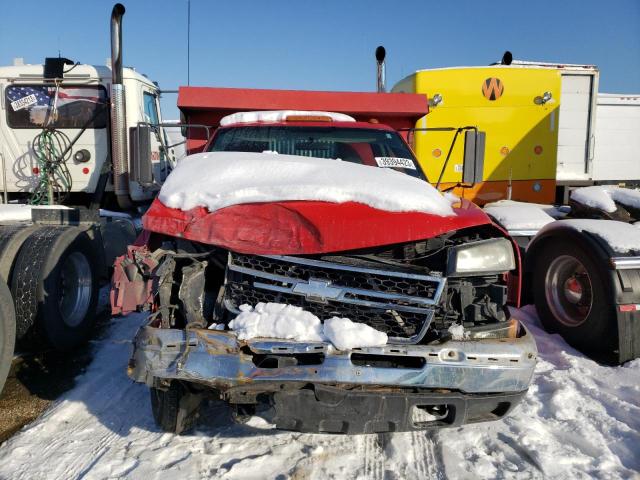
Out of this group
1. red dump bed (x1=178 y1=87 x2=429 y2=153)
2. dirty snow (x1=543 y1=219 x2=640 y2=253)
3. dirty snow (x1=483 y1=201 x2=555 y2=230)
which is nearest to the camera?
dirty snow (x1=543 y1=219 x2=640 y2=253)

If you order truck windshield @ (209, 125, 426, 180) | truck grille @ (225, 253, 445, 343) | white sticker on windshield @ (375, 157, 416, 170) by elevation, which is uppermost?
truck windshield @ (209, 125, 426, 180)

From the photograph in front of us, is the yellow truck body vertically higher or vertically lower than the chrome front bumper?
higher

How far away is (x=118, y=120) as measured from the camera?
6.40 meters

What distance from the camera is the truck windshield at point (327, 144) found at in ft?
15.1

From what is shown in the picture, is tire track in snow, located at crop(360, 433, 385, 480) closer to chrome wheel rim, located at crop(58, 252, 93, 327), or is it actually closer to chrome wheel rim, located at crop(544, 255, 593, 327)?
chrome wheel rim, located at crop(544, 255, 593, 327)

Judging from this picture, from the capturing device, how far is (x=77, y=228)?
4.90 meters

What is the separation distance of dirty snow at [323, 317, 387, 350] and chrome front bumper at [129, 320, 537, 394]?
4 cm

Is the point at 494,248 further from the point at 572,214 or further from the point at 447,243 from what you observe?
the point at 572,214

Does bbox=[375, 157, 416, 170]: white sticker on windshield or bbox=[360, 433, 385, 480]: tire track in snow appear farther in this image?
bbox=[375, 157, 416, 170]: white sticker on windshield

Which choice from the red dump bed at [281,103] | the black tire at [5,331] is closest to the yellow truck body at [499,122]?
the red dump bed at [281,103]

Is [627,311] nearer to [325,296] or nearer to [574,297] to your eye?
[574,297]

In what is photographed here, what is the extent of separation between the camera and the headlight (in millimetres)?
2814

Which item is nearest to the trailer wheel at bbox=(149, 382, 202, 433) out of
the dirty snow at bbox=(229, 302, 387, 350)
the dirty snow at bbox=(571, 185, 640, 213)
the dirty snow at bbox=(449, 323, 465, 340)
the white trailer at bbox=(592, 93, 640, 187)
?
the dirty snow at bbox=(229, 302, 387, 350)

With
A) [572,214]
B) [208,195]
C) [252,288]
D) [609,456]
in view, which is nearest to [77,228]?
[208,195]
